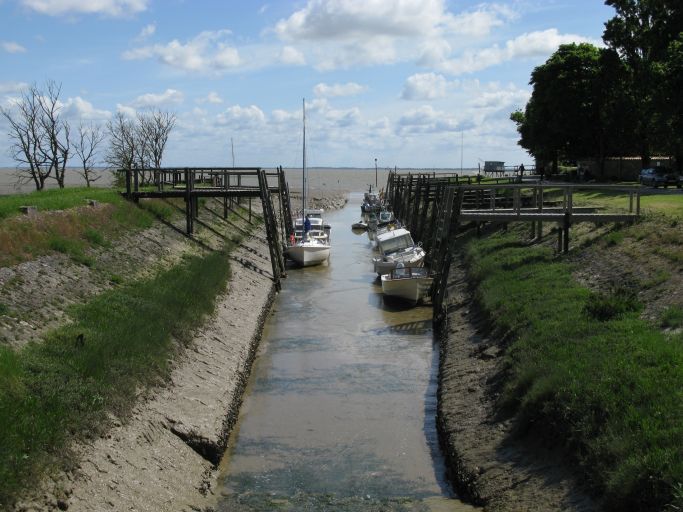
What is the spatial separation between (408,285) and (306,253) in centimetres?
1333

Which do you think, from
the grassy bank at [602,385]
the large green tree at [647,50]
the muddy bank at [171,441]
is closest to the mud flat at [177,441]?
the muddy bank at [171,441]

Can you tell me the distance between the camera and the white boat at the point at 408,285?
34.4m

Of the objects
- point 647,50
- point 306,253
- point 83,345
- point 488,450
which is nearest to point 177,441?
point 83,345

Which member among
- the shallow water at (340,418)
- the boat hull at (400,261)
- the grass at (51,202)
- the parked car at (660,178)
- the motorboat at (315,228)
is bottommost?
the shallow water at (340,418)

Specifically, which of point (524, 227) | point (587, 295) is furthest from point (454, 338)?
point (524, 227)

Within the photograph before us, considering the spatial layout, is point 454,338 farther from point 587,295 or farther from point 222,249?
point 222,249

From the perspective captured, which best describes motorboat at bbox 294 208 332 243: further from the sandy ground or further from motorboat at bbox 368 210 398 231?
the sandy ground

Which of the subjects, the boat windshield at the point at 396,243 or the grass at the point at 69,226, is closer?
the grass at the point at 69,226

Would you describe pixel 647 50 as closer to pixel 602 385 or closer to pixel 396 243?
pixel 396 243

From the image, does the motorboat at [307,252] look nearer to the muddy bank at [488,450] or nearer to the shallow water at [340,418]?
the shallow water at [340,418]

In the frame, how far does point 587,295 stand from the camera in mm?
21938

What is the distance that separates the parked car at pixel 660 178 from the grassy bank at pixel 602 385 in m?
27.8

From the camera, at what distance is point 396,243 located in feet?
146

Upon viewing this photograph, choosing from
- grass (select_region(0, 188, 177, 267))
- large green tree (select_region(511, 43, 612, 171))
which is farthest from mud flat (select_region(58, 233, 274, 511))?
large green tree (select_region(511, 43, 612, 171))
